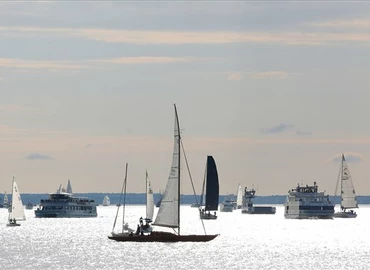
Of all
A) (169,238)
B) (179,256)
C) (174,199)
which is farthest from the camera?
(169,238)

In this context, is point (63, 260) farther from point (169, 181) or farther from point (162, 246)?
point (162, 246)

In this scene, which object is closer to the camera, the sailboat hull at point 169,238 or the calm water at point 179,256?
the calm water at point 179,256

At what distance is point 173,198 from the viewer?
162 metres

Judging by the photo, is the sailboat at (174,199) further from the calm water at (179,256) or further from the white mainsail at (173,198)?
the calm water at (179,256)

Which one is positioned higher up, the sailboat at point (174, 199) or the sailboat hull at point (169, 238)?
the sailboat at point (174, 199)

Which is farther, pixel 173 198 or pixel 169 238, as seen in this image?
pixel 169 238

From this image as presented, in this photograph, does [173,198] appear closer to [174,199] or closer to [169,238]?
[174,199]

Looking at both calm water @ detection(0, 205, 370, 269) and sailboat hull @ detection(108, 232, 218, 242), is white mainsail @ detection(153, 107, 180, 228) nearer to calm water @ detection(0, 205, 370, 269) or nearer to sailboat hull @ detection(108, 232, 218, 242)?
sailboat hull @ detection(108, 232, 218, 242)

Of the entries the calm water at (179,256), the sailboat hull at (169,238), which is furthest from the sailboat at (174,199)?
the calm water at (179,256)

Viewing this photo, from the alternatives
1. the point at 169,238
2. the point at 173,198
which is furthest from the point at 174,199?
the point at 169,238

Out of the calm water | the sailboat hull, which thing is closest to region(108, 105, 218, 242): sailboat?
the sailboat hull

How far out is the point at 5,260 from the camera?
15500 centimetres

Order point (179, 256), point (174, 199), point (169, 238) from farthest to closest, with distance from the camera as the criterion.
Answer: point (169, 238) < point (174, 199) < point (179, 256)

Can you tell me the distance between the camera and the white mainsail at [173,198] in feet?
532
